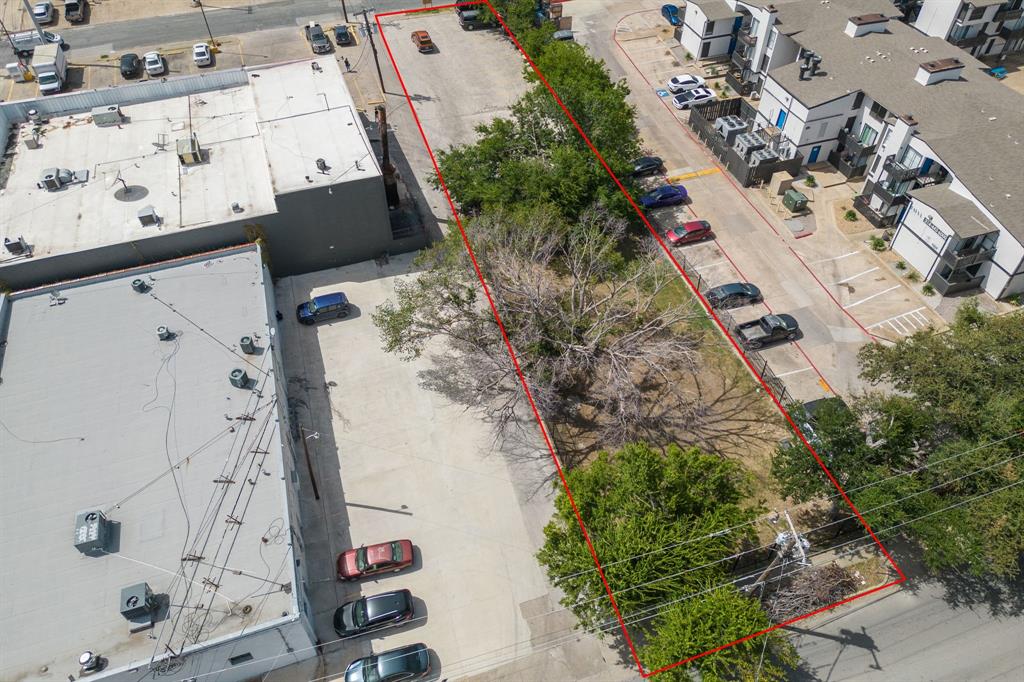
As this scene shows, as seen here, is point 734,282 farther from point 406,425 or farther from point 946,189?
point 406,425

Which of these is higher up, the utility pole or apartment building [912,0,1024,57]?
apartment building [912,0,1024,57]

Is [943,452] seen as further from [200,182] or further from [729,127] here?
[200,182]

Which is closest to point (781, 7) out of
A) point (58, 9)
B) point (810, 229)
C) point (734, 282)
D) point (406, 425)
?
point (810, 229)

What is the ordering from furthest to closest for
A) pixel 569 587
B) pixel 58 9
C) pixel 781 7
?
pixel 58 9 < pixel 781 7 < pixel 569 587

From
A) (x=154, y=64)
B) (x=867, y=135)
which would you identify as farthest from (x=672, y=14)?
(x=154, y=64)

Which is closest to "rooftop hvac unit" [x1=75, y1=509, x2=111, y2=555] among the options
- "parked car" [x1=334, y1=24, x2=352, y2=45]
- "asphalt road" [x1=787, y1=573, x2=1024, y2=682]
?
"asphalt road" [x1=787, y1=573, x2=1024, y2=682]

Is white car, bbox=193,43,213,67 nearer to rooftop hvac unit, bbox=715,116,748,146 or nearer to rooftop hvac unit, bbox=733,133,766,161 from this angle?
rooftop hvac unit, bbox=715,116,748,146
